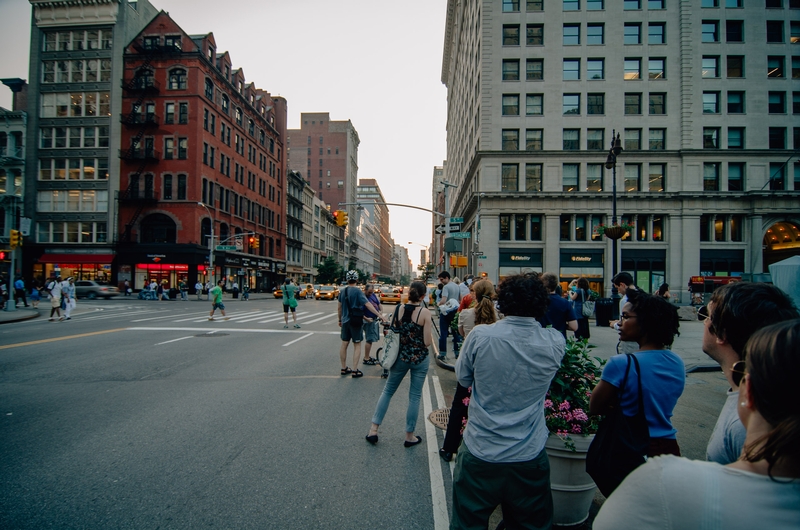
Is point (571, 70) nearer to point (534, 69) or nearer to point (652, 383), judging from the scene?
point (534, 69)

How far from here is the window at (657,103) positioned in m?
33.7

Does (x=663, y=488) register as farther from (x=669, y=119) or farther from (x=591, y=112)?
(x=669, y=119)

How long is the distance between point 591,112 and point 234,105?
140 feet

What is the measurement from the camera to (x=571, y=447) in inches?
125

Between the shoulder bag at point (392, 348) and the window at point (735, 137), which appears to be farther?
the window at point (735, 137)

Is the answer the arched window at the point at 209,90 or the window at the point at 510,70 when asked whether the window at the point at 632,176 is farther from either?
the arched window at the point at 209,90

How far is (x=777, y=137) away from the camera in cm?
3319

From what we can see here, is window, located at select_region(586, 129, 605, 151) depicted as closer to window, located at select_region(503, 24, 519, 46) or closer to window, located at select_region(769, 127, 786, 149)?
window, located at select_region(503, 24, 519, 46)

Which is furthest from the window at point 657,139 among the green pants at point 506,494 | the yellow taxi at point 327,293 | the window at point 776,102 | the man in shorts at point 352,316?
the green pants at point 506,494

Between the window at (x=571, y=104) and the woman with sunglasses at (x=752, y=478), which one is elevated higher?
the window at (x=571, y=104)

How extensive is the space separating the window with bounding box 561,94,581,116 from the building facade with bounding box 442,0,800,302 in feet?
0.28

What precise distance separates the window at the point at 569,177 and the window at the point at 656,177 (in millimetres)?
6151

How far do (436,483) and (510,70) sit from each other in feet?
122

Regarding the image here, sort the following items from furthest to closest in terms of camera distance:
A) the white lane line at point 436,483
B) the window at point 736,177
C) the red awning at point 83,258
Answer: the red awning at point 83,258, the window at point 736,177, the white lane line at point 436,483
